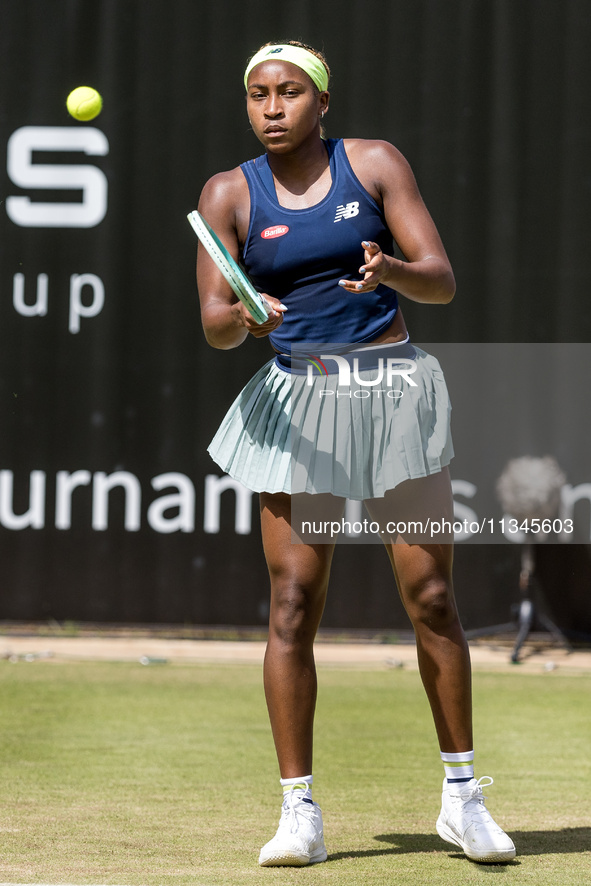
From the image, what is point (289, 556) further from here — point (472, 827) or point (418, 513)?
point (472, 827)

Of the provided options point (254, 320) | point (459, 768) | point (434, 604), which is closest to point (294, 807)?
point (459, 768)

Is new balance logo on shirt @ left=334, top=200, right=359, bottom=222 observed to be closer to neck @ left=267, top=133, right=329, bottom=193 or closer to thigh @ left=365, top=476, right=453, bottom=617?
neck @ left=267, top=133, right=329, bottom=193

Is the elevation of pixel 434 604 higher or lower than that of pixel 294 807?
higher

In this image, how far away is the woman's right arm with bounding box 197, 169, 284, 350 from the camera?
1.91m

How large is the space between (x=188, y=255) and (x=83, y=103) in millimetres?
755

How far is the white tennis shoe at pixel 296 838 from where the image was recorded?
5.92ft

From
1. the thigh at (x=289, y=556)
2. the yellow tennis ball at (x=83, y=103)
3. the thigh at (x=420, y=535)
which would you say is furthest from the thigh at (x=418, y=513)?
the yellow tennis ball at (x=83, y=103)

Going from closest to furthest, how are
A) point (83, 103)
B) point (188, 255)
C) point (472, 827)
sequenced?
point (472, 827)
point (83, 103)
point (188, 255)

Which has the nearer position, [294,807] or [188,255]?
[294,807]

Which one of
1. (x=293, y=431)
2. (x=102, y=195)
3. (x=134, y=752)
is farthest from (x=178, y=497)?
(x=293, y=431)

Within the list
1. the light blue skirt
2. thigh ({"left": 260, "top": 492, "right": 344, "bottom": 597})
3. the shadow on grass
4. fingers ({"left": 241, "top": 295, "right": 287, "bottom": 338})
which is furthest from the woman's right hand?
the shadow on grass

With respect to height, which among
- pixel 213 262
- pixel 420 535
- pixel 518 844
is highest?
pixel 213 262

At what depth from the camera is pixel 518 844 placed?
6.52ft

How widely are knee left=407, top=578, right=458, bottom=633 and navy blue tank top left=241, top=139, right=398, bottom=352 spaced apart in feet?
1.51
